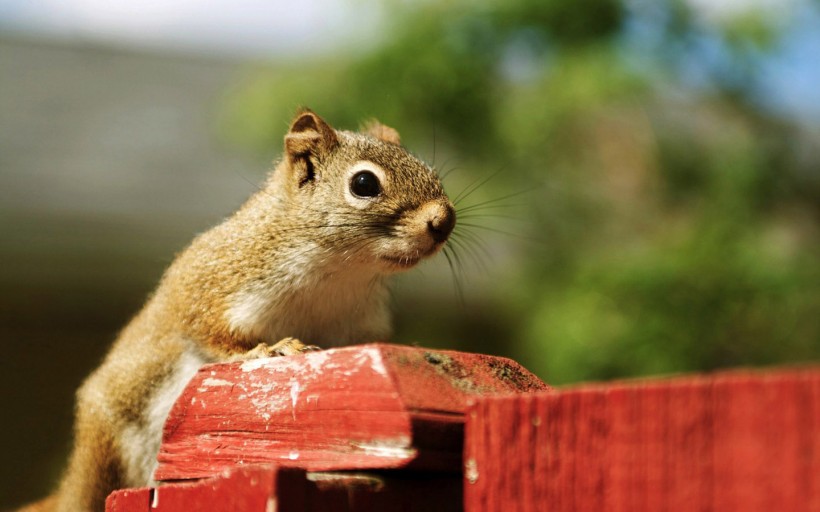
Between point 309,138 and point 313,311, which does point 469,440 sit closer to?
point 313,311

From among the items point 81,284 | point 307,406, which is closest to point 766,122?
point 81,284

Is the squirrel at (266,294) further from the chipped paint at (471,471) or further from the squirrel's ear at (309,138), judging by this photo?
the chipped paint at (471,471)

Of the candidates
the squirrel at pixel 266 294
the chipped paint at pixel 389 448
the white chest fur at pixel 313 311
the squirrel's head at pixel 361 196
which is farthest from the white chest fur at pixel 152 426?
the chipped paint at pixel 389 448

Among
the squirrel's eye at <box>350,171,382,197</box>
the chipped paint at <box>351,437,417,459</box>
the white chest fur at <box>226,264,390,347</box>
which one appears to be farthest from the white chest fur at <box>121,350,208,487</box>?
the chipped paint at <box>351,437,417,459</box>

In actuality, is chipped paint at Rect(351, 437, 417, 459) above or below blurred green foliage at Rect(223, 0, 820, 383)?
below

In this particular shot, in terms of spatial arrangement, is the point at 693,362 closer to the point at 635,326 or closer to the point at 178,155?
the point at 635,326

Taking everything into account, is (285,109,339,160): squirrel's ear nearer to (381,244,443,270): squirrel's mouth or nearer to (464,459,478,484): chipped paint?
(381,244,443,270): squirrel's mouth

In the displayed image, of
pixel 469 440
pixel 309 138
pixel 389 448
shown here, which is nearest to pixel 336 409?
pixel 389 448
